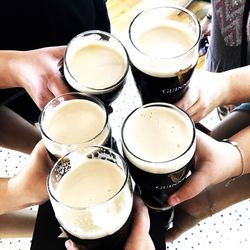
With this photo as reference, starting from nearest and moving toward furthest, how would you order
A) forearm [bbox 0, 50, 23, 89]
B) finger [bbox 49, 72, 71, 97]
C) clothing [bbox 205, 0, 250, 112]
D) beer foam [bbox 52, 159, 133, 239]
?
beer foam [bbox 52, 159, 133, 239] → finger [bbox 49, 72, 71, 97] → forearm [bbox 0, 50, 23, 89] → clothing [bbox 205, 0, 250, 112]

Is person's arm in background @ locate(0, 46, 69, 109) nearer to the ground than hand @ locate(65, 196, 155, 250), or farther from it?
farther from it

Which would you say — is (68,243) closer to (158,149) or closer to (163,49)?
(158,149)

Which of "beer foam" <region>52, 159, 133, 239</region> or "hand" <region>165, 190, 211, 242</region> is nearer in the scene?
"beer foam" <region>52, 159, 133, 239</region>

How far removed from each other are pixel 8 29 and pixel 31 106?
206 mm

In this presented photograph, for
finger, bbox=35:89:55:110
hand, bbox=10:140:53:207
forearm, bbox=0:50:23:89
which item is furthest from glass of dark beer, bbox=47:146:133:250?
forearm, bbox=0:50:23:89

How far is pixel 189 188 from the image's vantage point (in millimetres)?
764

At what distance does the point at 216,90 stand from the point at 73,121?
0.35 m

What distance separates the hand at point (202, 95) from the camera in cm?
88

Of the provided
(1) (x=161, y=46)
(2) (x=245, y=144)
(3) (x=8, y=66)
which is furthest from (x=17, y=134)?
(2) (x=245, y=144)

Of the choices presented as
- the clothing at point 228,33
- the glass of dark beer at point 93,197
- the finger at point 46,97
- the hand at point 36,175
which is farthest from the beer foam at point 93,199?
the clothing at point 228,33

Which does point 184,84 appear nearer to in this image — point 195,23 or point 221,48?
point 195,23

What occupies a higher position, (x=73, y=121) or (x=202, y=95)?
(x=73, y=121)

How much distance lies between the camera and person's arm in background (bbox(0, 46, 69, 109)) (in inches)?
33.7

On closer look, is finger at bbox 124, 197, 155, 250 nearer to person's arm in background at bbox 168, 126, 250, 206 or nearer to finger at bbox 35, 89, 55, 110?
person's arm in background at bbox 168, 126, 250, 206
